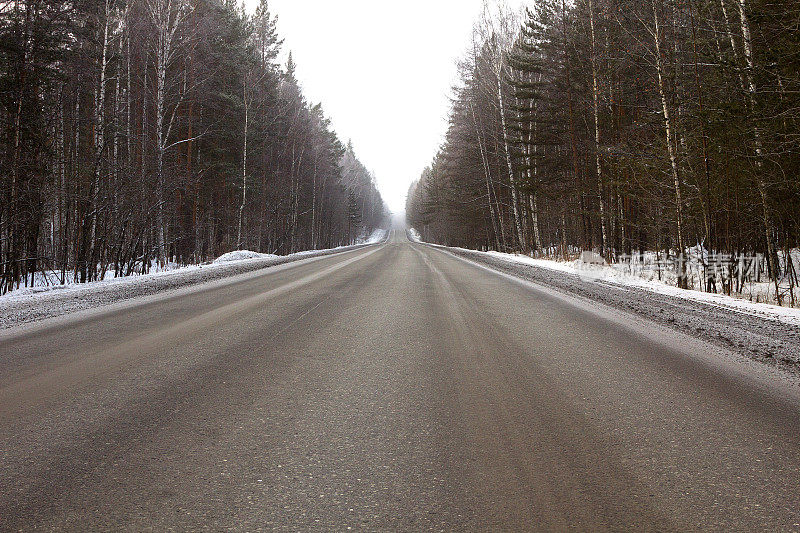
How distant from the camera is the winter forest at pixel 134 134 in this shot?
10031mm

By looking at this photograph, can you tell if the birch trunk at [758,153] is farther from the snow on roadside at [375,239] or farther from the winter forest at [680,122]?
the snow on roadside at [375,239]

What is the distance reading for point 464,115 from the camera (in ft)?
99.0

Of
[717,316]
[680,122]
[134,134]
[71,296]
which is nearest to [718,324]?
[717,316]

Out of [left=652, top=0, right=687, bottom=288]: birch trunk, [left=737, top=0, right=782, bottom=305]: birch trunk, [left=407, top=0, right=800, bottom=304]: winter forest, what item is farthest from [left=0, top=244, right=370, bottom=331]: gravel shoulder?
[left=737, top=0, right=782, bottom=305]: birch trunk

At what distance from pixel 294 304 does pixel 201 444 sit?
485 cm

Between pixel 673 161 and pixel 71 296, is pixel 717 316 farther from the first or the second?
pixel 71 296

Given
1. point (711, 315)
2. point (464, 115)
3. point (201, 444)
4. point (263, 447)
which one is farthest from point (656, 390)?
point (464, 115)

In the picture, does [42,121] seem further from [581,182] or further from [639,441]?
[581,182]

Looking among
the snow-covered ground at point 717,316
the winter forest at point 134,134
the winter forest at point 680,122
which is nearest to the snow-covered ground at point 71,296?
the winter forest at point 134,134

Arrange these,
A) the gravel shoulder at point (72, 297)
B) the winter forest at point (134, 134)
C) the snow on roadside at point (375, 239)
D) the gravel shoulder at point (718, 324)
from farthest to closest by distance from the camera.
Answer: the snow on roadside at point (375, 239) → the winter forest at point (134, 134) → the gravel shoulder at point (72, 297) → the gravel shoulder at point (718, 324)

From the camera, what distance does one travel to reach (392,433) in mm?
2443

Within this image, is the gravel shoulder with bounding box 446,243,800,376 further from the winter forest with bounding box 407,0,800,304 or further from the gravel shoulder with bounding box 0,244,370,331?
Answer: the gravel shoulder with bounding box 0,244,370,331

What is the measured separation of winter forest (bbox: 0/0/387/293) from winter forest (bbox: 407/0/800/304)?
44.8ft

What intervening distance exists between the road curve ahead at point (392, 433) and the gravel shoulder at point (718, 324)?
0.45 m
